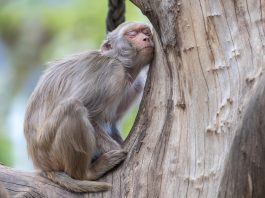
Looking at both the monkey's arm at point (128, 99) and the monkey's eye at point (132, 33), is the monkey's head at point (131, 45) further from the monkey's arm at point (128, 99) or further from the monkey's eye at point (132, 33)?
the monkey's arm at point (128, 99)

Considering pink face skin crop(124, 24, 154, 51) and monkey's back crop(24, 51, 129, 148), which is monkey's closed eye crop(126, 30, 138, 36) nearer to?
pink face skin crop(124, 24, 154, 51)

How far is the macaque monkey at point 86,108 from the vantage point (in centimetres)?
537

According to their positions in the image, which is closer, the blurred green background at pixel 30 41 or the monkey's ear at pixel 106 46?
the monkey's ear at pixel 106 46

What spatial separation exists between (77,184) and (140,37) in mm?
1296

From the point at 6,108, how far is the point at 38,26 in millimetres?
1870

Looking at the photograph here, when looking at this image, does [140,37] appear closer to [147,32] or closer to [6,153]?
[147,32]

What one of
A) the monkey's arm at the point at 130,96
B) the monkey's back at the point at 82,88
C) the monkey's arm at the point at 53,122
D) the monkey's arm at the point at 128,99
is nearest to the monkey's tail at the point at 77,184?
the monkey's arm at the point at 53,122

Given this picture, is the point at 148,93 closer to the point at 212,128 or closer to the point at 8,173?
the point at 212,128

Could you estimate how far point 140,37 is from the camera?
5.75 metres

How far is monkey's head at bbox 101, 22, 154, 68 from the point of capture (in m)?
5.68

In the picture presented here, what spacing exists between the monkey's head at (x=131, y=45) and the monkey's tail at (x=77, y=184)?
3.52 ft

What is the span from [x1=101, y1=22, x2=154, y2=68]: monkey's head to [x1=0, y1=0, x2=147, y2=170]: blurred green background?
5.23 m

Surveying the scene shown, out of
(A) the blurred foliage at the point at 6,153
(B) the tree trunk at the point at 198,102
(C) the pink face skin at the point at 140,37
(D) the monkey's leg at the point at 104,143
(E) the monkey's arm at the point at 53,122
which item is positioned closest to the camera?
(B) the tree trunk at the point at 198,102

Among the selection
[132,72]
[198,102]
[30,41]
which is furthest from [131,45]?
[30,41]
